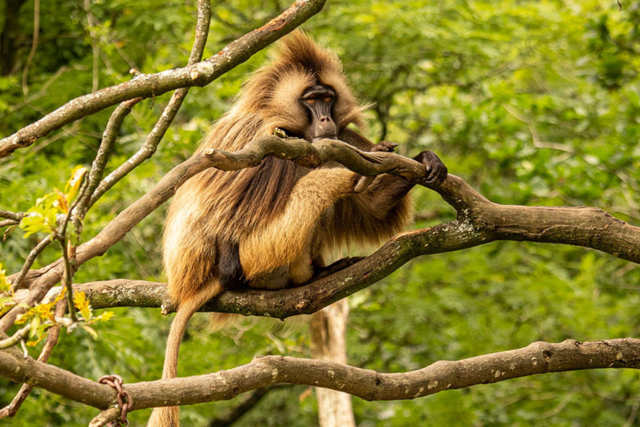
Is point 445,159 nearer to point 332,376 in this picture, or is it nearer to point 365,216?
point 365,216

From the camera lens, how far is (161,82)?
3463mm

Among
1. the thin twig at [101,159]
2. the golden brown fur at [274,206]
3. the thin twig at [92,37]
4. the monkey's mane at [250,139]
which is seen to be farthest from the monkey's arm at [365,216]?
the thin twig at [92,37]

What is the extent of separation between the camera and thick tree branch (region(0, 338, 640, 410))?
2592 millimetres

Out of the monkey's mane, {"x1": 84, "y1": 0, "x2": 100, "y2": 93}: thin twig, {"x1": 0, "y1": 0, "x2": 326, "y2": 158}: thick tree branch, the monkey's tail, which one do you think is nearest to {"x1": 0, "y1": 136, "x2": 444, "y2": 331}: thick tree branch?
{"x1": 0, "y1": 0, "x2": 326, "y2": 158}: thick tree branch

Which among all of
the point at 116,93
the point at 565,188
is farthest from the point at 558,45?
the point at 116,93

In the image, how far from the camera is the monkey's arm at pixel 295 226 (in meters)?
4.51

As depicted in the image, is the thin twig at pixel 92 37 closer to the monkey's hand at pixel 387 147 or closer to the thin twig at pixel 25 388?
the monkey's hand at pixel 387 147

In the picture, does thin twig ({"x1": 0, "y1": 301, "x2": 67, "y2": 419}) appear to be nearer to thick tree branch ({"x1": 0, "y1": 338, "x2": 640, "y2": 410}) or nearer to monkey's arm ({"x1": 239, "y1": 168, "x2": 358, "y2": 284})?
A: thick tree branch ({"x1": 0, "y1": 338, "x2": 640, "y2": 410})

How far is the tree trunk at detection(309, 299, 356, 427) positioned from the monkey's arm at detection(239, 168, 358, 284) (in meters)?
1.82

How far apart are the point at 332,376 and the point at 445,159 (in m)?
6.22

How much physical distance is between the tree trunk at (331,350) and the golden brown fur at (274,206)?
1.27 m

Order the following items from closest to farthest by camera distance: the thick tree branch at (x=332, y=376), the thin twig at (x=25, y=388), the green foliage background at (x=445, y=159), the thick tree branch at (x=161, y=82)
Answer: the thick tree branch at (x=332, y=376), the thin twig at (x=25, y=388), the thick tree branch at (x=161, y=82), the green foliage background at (x=445, y=159)

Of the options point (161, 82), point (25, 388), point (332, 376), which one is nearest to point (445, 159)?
point (332, 376)

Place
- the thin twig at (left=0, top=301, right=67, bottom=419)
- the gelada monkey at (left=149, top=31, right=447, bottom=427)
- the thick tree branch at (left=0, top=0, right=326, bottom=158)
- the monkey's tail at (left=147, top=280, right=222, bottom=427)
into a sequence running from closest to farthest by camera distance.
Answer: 1. the thin twig at (left=0, top=301, right=67, bottom=419)
2. the thick tree branch at (left=0, top=0, right=326, bottom=158)
3. the monkey's tail at (left=147, top=280, right=222, bottom=427)
4. the gelada monkey at (left=149, top=31, right=447, bottom=427)
